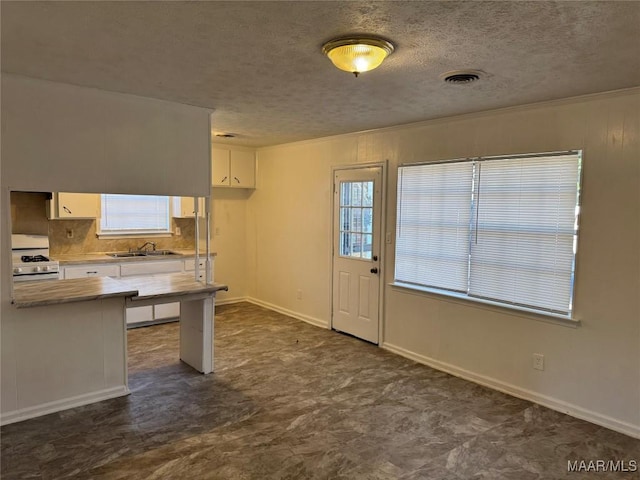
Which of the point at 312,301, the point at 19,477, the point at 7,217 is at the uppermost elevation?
the point at 7,217

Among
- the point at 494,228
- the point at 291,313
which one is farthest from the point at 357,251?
the point at 494,228

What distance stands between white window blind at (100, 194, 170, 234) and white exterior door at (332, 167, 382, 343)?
7.94ft

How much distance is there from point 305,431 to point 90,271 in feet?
10.9

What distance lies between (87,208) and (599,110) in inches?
204

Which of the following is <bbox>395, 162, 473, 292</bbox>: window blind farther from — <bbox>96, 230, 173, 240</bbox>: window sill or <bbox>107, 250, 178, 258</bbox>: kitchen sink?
<bbox>96, 230, 173, 240</bbox>: window sill

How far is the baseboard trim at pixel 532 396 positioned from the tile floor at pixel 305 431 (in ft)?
0.25

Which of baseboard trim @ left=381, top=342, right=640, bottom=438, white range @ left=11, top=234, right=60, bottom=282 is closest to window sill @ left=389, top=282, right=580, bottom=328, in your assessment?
baseboard trim @ left=381, top=342, right=640, bottom=438

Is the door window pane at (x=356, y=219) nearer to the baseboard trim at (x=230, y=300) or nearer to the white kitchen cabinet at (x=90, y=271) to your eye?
the baseboard trim at (x=230, y=300)

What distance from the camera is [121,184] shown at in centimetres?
333

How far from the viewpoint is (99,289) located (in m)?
3.42

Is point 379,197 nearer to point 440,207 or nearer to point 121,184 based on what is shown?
point 440,207

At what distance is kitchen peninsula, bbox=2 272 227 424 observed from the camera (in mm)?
3070

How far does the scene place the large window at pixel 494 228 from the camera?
3338mm

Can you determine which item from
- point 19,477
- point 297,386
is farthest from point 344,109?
point 19,477
